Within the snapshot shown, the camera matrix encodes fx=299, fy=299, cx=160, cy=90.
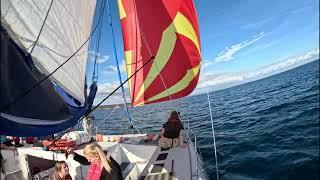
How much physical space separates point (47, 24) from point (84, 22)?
0.94m

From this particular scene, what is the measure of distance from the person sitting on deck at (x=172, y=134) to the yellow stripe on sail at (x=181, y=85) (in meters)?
1.00

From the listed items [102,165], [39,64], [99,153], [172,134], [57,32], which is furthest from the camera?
[172,134]

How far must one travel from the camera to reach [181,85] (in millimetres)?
8984

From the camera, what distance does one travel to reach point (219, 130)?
47.7 ft

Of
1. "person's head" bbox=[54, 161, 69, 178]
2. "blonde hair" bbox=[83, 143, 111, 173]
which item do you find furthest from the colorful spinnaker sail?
"person's head" bbox=[54, 161, 69, 178]

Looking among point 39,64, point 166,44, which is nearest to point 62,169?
point 39,64

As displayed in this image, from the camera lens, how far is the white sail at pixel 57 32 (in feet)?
10.4

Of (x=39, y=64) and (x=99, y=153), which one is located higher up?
(x=39, y=64)

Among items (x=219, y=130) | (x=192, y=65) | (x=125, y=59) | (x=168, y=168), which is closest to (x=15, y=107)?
(x=168, y=168)

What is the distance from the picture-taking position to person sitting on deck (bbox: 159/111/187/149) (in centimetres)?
686

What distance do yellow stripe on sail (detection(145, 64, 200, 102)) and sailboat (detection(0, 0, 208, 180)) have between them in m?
0.03

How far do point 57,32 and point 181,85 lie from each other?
18.7ft

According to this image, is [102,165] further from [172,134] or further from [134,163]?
[172,134]

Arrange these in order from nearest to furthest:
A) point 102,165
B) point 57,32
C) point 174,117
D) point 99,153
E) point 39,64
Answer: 1. point 39,64
2. point 57,32
3. point 99,153
4. point 102,165
5. point 174,117
